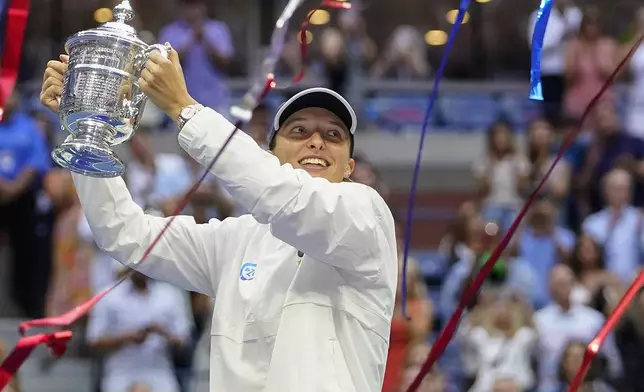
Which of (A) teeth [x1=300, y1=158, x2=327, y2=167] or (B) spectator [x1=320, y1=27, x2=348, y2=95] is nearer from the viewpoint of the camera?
(A) teeth [x1=300, y1=158, x2=327, y2=167]

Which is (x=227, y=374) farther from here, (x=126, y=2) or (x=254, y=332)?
(x=126, y=2)

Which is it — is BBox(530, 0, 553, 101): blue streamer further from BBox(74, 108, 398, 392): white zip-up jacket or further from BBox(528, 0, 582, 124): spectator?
BBox(528, 0, 582, 124): spectator

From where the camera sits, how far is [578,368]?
863cm

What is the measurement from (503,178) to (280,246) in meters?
6.76

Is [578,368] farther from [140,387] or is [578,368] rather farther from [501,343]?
[140,387]

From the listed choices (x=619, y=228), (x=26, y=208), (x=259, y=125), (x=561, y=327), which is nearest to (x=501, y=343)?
(x=561, y=327)

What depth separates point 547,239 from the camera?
1045 centimetres

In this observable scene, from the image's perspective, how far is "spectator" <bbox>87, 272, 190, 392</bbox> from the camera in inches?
345

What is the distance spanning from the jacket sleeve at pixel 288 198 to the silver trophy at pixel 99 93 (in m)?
0.24

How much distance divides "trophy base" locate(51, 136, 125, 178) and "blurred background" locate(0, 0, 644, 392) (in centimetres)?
394

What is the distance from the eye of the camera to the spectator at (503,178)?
11.3m

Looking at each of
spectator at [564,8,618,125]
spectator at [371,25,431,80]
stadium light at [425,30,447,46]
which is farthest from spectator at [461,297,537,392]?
stadium light at [425,30,447,46]

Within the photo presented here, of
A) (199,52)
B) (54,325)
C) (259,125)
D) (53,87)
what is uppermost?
(53,87)

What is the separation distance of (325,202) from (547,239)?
6.32 metres
